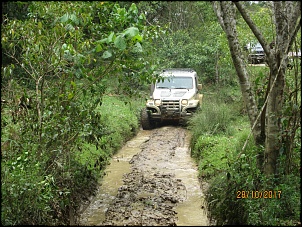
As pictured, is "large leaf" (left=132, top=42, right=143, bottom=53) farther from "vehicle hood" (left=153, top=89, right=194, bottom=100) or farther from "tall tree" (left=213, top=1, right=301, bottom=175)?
"vehicle hood" (left=153, top=89, right=194, bottom=100)

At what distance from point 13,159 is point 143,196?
2684mm

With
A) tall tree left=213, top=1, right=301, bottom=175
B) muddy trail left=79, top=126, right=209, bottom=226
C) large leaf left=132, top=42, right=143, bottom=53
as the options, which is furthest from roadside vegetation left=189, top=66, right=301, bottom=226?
large leaf left=132, top=42, right=143, bottom=53

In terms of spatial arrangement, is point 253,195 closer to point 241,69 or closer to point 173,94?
point 241,69

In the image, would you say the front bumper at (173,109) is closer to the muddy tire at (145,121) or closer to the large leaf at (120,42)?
the muddy tire at (145,121)

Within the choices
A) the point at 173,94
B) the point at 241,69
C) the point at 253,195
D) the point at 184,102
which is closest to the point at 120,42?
the point at 241,69

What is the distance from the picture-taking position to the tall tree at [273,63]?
16.0 ft

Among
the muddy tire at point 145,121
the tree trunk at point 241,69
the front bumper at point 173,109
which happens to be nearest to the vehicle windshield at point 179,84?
the front bumper at point 173,109

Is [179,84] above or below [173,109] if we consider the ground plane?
above

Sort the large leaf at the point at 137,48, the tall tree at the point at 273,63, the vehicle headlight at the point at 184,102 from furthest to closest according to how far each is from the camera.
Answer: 1. the vehicle headlight at the point at 184,102
2. the large leaf at the point at 137,48
3. the tall tree at the point at 273,63

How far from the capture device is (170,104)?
14094 millimetres

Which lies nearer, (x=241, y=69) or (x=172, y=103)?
(x=241, y=69)

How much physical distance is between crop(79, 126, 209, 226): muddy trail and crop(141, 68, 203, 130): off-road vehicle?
2.59 m

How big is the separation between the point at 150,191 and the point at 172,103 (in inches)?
269
